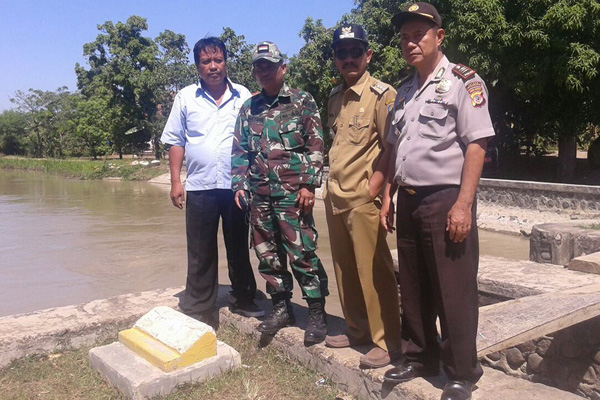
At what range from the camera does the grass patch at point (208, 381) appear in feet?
9.66

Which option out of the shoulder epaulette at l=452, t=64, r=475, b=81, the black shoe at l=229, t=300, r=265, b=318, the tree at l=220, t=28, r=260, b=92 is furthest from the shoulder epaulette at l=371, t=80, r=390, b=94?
the tree at l=220, t=28, r=260, b=92

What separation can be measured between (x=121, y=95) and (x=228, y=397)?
3411cm

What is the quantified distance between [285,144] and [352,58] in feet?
2.12

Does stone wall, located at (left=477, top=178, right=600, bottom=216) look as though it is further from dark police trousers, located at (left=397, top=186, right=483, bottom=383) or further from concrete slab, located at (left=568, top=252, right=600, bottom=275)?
dark police trousers, located at (left=397, top=186, right=483, bottom=383)

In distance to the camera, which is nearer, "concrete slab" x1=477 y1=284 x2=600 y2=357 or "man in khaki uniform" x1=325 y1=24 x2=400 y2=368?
"concrete slab" x1=477 y1=284 x2=600 y2=357

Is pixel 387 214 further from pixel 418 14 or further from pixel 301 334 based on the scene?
pixel 301 334

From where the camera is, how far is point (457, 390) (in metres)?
2.27

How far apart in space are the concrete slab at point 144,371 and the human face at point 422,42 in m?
1.96

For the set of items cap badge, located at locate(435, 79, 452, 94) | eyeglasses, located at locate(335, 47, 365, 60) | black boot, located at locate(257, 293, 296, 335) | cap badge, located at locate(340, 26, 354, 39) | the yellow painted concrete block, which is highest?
cap badge, located at locate(340, 26, 354, 39)

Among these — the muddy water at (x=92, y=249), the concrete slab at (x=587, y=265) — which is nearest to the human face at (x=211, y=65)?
the concrete slab at (x=587, y=265)

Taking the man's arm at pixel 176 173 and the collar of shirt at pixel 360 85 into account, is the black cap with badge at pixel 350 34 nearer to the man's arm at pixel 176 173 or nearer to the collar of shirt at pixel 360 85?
the collar of shirt at pixel 360 85

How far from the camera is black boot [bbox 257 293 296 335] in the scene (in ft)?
11.1

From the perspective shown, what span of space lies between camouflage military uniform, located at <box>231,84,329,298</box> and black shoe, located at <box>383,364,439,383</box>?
779mm

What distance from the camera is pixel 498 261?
469 cm
